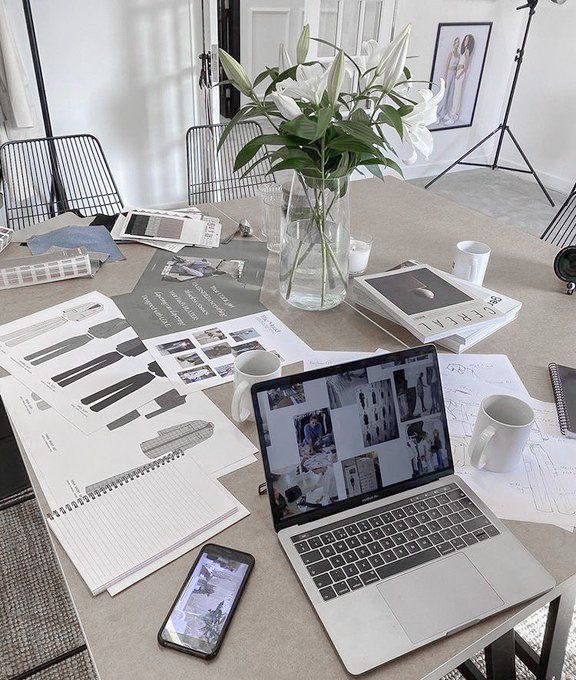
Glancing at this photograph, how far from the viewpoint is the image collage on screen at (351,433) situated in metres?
0.75

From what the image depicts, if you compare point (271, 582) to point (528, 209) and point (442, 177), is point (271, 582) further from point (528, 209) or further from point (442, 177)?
point (442, 177)

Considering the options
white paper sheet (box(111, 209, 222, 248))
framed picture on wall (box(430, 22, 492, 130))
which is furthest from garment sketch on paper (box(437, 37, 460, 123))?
white paper sheet (box(111, 209, 222, 248))

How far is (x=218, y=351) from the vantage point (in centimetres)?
115

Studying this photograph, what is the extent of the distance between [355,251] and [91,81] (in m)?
2.36

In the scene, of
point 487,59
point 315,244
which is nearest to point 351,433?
point 315,244

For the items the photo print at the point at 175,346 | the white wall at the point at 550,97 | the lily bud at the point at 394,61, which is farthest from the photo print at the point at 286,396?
the white wall at the point at 550,97

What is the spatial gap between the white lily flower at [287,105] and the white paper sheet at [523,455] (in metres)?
0.54

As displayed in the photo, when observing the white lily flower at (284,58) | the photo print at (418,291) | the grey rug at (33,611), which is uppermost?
the white lily flower at (284,58)

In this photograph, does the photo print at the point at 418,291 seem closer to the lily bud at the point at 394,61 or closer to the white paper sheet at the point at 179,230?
the lily bud at the point at 394,61

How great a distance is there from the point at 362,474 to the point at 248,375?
252 millimetres

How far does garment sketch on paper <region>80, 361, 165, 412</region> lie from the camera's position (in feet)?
3.29

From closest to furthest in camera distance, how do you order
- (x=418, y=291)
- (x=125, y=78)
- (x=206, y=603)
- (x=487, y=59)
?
1. (x=206, y=603)
2. (x=418, y=291)
3. (x=125, y=78)
4. (x=487, y=59)

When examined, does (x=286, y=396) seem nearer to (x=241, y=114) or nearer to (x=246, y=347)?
(x=246, y=347)

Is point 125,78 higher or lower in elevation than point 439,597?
higher
